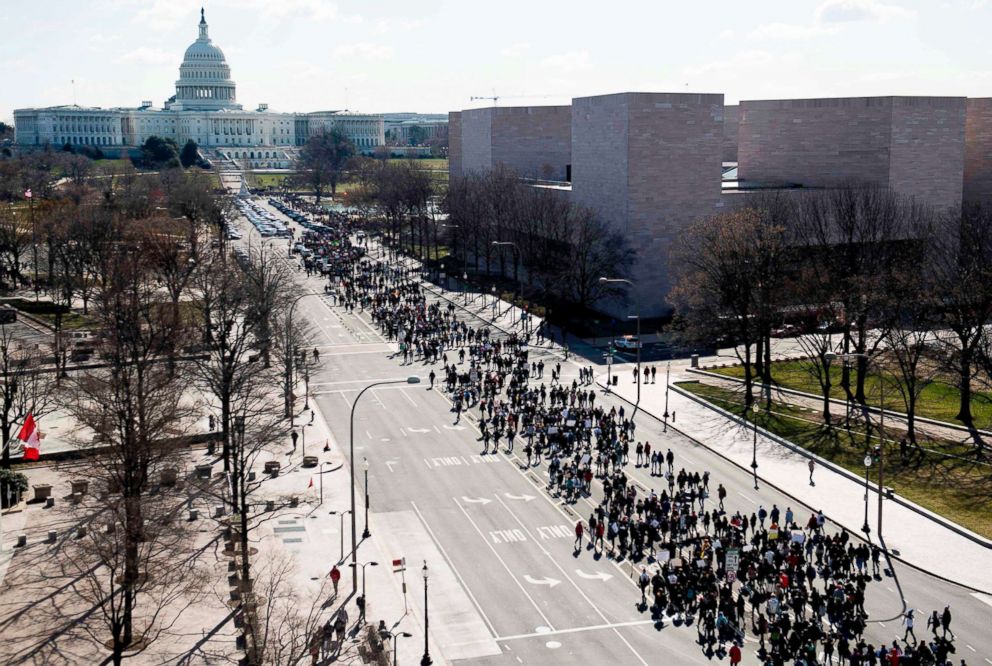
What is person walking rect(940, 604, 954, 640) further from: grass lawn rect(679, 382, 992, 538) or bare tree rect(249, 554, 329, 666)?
bare tree rect(249, 554, 329, 666)

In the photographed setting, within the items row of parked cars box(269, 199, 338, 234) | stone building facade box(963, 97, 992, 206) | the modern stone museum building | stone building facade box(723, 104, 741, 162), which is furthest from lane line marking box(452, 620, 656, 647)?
row of parked cars box(269, 199, 338, 234)

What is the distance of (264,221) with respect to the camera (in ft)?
528

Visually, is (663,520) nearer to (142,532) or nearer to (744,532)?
(744,532)

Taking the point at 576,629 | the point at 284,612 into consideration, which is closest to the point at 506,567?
the point at 576,629

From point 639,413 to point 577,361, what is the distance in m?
12.7

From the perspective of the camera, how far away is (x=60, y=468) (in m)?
48.7

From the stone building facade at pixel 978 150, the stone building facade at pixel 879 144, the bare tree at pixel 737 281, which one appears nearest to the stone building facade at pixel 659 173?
the bare tree at pixel 737 281

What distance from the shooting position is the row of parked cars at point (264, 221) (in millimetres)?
146125

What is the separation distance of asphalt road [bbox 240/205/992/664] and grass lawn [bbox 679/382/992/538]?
4764mm

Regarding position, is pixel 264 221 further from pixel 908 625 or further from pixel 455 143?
pixel 908 625

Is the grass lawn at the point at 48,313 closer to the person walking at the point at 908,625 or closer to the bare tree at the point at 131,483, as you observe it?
the bare tree at the point at 131,483

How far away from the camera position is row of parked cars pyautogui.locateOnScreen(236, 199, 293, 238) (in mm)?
146125

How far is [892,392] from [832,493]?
1812cm

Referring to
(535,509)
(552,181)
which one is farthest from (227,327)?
(552,181)
